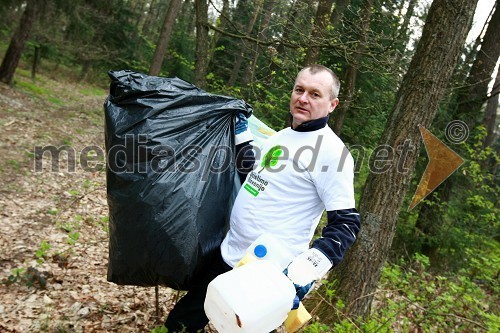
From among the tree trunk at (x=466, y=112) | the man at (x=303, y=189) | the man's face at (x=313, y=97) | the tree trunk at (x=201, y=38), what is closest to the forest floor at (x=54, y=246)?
the man at (x=303, y=189)

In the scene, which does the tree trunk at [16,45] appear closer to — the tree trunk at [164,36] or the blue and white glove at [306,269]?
the tree trunk at [164,36]

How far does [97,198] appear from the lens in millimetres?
6121

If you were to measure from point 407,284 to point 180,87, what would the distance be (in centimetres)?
389

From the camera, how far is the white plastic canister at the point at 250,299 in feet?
5.30

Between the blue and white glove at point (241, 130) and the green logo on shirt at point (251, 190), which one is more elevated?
the blue and white glove at point (241, 130)

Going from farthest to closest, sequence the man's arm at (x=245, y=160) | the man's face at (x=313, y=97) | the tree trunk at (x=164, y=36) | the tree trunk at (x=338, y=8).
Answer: the tree trunk at (x=164, y=36) → the tree trunk at (x=338, y=8) → the man's arm at (x=245, y=160) → the man's face at (x=313, y=97)

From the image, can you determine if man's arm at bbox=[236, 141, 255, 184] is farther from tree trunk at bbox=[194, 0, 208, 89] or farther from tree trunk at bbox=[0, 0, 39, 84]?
tree trunk at bbox=[0, 0, 39, 84]

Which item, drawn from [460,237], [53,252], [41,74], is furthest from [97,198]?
[41,74]

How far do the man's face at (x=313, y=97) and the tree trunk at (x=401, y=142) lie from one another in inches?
57.7

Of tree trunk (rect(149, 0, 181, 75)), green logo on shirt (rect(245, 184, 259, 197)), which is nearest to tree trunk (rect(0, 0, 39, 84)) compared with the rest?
tree trunk (rect(149, 0, 181, 75))

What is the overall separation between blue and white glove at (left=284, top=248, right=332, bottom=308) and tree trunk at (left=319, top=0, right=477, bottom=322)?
152 cm

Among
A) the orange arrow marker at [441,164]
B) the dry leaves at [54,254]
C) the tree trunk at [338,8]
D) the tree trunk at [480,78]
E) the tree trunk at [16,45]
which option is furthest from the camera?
the tree trunk at [16,45]

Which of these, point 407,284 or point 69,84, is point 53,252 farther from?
point 69,84

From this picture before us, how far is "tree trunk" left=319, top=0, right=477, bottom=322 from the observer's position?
10.4ft
